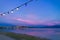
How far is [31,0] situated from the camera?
5613 millimetres

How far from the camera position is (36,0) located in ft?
18.5

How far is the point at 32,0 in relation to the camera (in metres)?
5.56

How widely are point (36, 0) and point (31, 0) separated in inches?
8.9

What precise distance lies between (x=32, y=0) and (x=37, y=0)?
232mm

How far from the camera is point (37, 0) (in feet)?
18.4

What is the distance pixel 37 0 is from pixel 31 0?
0.27 metres

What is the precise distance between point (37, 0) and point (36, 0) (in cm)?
5
